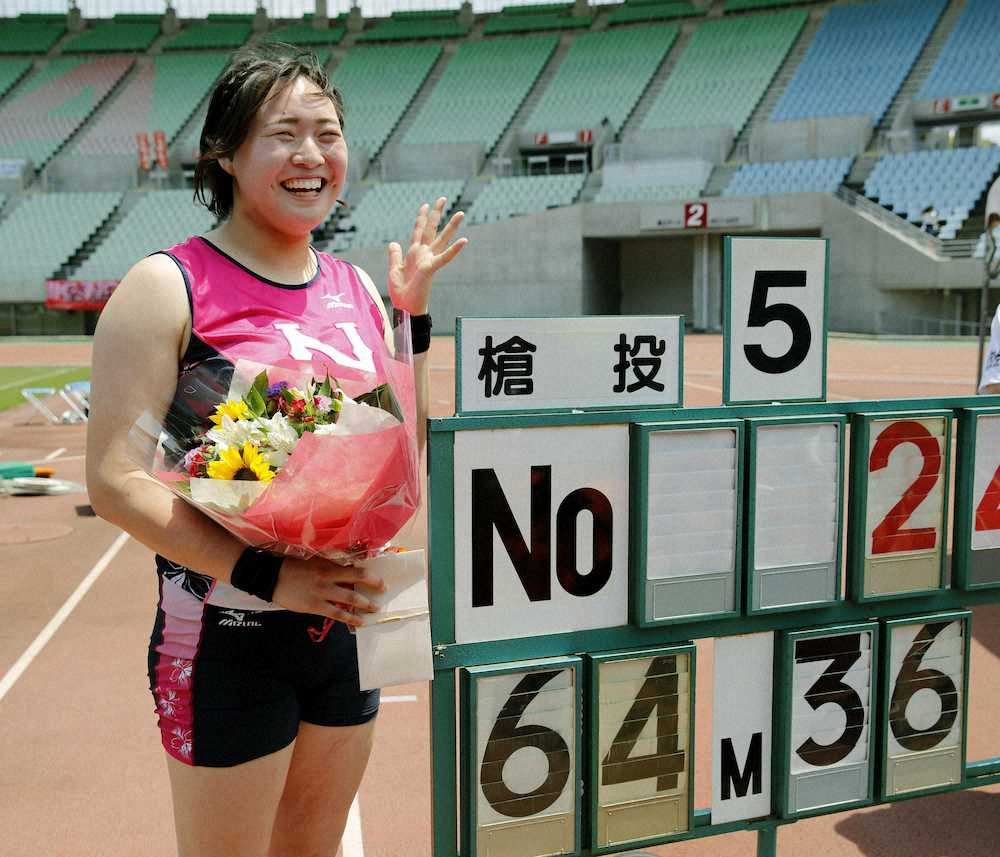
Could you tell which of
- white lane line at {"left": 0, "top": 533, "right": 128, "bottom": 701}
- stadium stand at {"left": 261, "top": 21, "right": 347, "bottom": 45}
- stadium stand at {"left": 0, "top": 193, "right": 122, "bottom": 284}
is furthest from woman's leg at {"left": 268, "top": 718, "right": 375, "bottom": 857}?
stadium stand at {"left": 261, "top": 21, "right": 347, "bottom": 45}

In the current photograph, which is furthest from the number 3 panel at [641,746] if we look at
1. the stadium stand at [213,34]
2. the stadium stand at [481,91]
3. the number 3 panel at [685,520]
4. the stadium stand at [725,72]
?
the stadium stand at [213,34]

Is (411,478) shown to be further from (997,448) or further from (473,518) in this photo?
(997,448)

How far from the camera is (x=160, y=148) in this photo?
40062 millimetres

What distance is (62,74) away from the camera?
45156 millimetres

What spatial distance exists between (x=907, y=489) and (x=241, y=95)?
1961mm

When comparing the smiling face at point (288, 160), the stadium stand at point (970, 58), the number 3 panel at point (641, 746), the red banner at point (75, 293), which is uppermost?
the stadium stand at point (970, 58)

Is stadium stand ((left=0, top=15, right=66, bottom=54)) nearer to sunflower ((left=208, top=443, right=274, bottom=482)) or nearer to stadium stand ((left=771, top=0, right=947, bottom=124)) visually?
stadium stand ((left=771, top=0, right=947, bottom=124))

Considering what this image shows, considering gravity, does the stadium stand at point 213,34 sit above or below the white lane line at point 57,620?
above

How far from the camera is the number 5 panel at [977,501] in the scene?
2801mm

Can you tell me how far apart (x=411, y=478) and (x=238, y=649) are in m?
0.48

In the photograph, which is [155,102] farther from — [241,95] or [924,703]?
[924,703]

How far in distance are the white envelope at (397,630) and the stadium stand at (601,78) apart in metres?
37.5

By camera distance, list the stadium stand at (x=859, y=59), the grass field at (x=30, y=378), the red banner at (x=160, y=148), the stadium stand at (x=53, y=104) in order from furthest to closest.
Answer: the stadium stand at (x=53, y=104) → the red banner at (x=160, y=148) → the stadium stand at (x=859, y=59) → the grass field at (x=30, y=378)

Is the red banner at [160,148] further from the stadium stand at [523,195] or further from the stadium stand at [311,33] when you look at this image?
the stadium stand at [523,195]
